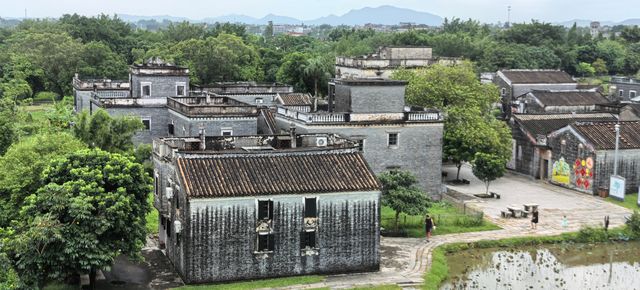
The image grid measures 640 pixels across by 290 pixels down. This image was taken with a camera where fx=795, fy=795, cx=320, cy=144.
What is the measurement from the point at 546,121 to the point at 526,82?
2461cm

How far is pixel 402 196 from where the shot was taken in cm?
3469

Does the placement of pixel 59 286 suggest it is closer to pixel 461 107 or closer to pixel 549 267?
pixel 549 267

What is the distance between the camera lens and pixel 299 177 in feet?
94.1

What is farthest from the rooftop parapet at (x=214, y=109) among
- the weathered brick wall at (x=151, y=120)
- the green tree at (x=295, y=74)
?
the green tree at (x=295, y=74)

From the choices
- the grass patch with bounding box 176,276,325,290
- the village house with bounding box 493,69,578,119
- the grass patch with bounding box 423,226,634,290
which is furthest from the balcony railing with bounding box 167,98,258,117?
the village house with bounding box 493,69,578,119

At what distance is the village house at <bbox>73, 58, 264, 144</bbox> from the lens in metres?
43.2

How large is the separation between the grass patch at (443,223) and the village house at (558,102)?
27.6 m

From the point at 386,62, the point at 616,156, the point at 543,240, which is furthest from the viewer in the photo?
the point at 386,62

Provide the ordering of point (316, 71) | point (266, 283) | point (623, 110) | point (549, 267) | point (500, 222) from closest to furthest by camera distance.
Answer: point (266, 283), point (549, 267), point (500, 222), point (623, 110), point (316, 71)

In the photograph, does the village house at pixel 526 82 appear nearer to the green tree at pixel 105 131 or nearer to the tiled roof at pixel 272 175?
the green tree at pixel 105 131

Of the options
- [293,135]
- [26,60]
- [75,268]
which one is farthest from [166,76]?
[26,60]

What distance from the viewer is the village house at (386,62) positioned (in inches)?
2776

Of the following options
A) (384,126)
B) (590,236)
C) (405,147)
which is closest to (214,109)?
(384,126)

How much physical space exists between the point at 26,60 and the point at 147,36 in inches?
1475
